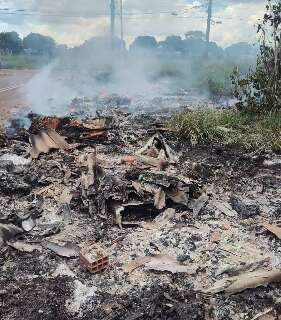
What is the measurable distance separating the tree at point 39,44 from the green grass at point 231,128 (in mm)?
→ 36914

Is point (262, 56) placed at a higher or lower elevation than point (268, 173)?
higher

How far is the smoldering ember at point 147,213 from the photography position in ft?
12.6

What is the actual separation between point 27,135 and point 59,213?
366 centimetres

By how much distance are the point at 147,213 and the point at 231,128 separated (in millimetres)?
4456

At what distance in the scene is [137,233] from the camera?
16.6 ft

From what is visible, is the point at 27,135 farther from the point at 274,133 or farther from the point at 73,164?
the point at 274,133

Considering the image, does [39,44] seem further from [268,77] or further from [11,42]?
[268,77]

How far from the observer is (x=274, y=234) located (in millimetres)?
5004

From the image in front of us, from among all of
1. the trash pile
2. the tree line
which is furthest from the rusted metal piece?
the tree line

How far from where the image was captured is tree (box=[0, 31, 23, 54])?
144ft

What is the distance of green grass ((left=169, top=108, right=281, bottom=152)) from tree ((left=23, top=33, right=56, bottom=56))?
121ft

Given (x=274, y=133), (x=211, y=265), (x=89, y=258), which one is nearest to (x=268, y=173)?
(x=274, y=133)

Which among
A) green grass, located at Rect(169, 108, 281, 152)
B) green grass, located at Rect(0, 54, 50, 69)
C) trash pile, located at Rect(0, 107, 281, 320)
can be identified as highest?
green grass, located at Rect(169, 108, 281, 152)

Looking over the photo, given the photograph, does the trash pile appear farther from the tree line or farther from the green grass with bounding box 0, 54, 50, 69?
the tree line
